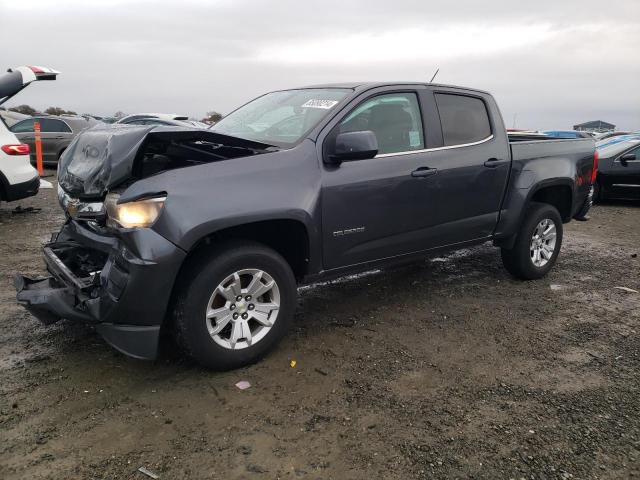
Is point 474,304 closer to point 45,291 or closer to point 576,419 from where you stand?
point 576,419

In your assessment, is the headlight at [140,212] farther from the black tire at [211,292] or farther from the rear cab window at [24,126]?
the rear cab window at [24,126]

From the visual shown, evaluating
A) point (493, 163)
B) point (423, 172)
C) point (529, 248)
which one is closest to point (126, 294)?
point (423, 172)

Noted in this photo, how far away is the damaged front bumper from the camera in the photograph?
282 centimetres

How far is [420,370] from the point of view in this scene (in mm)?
3330

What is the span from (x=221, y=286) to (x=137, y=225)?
599mm

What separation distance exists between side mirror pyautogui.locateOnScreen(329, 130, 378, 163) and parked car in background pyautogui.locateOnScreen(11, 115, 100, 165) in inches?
473

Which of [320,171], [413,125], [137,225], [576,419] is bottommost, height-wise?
[576,419]

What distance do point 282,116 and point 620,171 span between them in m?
9.34

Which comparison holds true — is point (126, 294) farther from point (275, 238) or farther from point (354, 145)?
point (354, 145)

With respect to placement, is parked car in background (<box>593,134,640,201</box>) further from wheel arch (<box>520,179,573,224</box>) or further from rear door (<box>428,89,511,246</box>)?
rear door (<box>428,89,511,246</box>)

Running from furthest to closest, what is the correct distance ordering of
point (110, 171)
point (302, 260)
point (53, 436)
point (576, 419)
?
point (302, 260), point (110, 171), point (576, 419), point (53, 436)

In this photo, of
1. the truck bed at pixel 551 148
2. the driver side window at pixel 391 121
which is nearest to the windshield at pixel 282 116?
the driver side window at pixel 391 121

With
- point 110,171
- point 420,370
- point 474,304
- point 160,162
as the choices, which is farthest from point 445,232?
point 110,171

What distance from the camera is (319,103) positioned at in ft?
12.7
